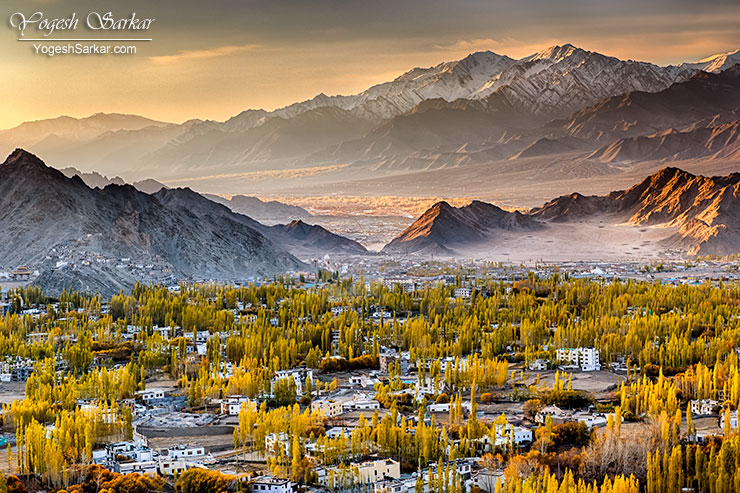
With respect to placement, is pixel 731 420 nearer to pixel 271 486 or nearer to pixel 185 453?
pixel 271 486

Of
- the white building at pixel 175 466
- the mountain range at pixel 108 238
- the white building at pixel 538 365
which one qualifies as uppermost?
the mountain range at pixel 108 238

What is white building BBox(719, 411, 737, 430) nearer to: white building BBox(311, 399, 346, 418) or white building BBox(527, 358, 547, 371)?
white building BBox(527, 358, 547, 371)

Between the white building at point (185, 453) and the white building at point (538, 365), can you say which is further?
the white building at point (538, 365)

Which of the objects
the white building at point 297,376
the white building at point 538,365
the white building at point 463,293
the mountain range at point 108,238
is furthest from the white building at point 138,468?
the white building at point 463,293

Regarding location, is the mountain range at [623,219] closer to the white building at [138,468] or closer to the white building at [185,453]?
the white building at [185,453]

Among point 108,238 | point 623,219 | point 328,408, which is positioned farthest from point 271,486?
point 623,219

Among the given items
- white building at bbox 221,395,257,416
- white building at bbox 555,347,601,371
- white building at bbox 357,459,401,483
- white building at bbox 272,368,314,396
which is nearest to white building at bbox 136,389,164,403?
white building at bbox 221,395,257,416

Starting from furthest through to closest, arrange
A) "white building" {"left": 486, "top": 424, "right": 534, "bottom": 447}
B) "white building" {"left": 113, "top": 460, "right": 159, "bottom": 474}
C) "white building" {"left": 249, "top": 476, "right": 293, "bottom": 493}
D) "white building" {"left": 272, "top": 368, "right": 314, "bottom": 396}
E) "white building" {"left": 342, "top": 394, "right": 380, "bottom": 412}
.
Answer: "white building" {"left": 272, "top": 368, "right": 314, "bottom": 396}
"white building" {"left": 342, "top": 394, "right": 380, "bottom": 412}
"white building" {"left": 486, "top": 424, "right": 534, "bottom": 447}
"white building" {"left": 113, "top": 460, "right": 159, "bottom": 474}
"white building" {"left": 249, "top": 476, "right": 293, "bottom": 493}
